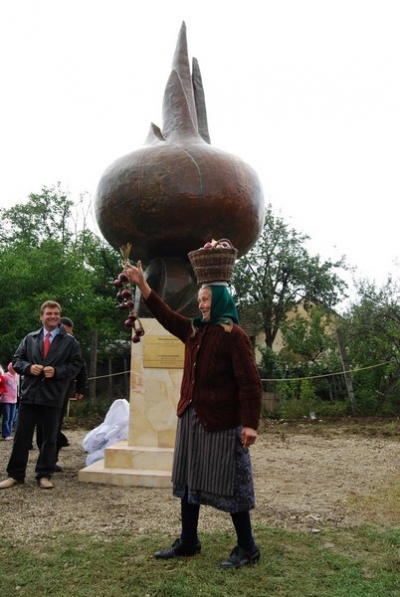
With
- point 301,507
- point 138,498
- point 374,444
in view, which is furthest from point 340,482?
point 374,444

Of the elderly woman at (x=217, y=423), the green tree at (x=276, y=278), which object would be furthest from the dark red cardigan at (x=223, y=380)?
the green tree at (x=276, y=278)

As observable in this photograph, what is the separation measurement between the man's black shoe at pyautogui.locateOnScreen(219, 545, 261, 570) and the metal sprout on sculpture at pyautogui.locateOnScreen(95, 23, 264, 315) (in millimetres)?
2790

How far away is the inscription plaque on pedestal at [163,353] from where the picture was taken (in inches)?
211

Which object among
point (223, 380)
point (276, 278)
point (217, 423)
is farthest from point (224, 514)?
point (276, 278)

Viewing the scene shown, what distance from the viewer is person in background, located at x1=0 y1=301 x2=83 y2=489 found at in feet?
15.8

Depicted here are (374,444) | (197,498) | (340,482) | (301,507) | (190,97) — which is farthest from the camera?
(374,444)

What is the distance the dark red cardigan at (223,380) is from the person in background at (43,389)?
6.77 feet

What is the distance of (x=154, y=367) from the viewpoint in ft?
17.7

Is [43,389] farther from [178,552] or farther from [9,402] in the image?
[9,402]

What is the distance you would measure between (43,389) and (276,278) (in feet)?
59.7

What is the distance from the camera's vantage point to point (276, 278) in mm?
22391

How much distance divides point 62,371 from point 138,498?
4.14 ft

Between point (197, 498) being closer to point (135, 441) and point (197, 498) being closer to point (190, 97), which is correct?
point (135, 441)

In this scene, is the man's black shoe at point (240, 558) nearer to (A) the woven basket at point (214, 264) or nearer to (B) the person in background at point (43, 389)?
(A) the woven basket at point (214, 264)
